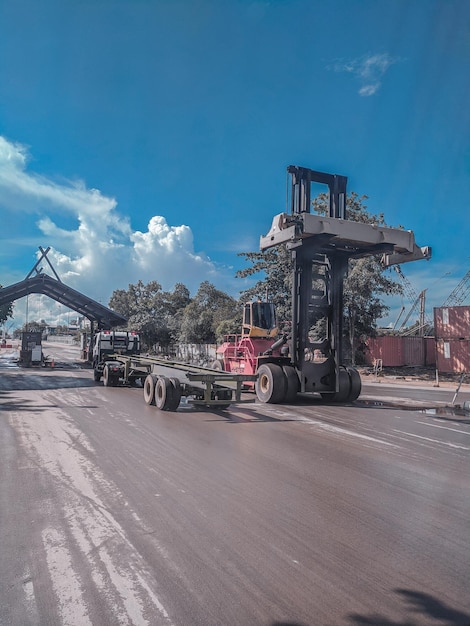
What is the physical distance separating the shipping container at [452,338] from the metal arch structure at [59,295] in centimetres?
2311

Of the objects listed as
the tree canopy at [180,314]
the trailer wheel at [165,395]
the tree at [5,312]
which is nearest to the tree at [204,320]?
the tree canopy at [180,314]

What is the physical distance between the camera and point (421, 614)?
3279 mm

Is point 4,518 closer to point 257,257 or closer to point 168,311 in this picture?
point 257,257

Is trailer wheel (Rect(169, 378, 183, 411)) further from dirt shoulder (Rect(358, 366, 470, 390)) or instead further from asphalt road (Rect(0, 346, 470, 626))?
dirt shoulder (Rect(358, 366, 470, 390))

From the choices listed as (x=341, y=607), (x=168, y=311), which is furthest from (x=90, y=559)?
(x=168, y=311)

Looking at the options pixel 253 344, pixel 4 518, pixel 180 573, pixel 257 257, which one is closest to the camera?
pixel 180 573

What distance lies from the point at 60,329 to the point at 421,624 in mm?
194926

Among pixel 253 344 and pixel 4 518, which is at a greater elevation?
pixel 253 344

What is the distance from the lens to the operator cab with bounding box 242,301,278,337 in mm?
17016

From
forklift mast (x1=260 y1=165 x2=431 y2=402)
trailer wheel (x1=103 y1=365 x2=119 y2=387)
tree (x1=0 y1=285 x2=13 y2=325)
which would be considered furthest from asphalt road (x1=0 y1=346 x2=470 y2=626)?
tree (x1=0 y1=285 x2=13 y2=325)

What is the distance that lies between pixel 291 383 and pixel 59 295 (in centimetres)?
3079

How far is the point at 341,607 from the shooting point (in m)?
3.35

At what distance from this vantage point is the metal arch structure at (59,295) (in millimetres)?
36000

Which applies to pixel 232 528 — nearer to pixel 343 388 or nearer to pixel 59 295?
pixel 343 388
